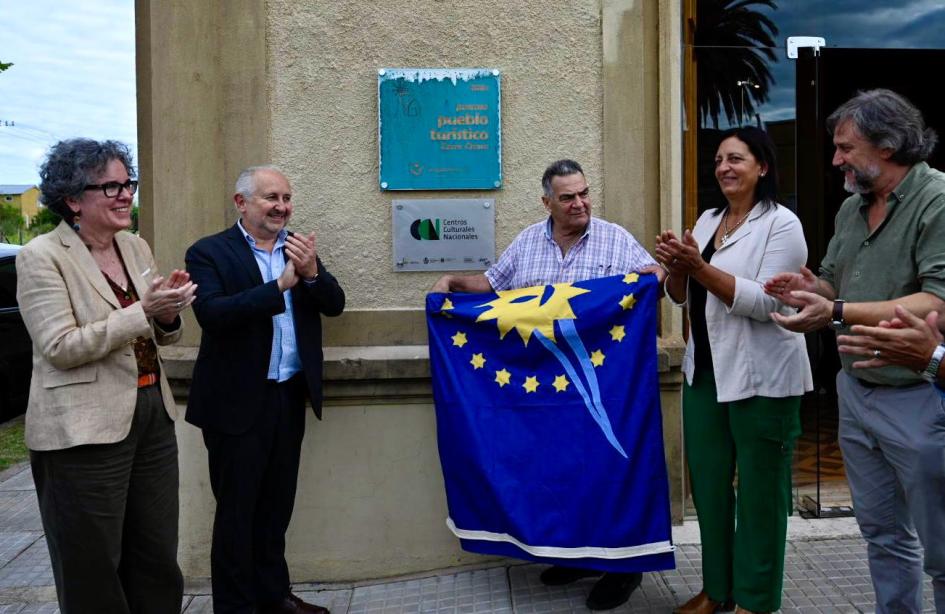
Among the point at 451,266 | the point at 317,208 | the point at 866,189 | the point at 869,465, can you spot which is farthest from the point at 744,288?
the point at 317,208

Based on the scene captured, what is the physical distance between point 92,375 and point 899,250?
2.85m

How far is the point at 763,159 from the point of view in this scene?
360 cm

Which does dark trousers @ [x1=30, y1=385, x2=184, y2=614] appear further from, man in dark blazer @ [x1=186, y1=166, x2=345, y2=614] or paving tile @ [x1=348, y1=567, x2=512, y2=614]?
paving tile @ [x1=348, y1=567, x2=512, y2=614]

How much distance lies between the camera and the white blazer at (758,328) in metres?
3.53

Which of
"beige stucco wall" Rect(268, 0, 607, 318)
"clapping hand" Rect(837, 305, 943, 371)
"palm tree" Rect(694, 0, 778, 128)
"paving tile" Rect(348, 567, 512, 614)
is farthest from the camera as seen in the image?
"palm tree" Rect(694, 0, 778, 128)

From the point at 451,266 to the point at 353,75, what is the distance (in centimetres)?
112

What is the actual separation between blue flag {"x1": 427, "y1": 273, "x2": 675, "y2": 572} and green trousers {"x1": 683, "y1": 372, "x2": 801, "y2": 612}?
0.60 feet

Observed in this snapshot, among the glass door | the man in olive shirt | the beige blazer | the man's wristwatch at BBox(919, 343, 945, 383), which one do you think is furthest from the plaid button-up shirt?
the glass door

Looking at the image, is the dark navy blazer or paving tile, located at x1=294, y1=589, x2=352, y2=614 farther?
paving tile, located at x1=294, y1=589, x2=352, y2=614

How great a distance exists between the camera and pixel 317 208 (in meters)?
4.54

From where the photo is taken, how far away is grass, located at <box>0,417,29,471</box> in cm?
799

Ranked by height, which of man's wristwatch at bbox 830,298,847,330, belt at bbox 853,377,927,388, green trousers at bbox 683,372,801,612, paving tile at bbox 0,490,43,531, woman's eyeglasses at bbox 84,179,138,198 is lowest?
paving tile at bbox 0,490,43,531

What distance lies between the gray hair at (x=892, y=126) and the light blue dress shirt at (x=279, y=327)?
7.93 feet

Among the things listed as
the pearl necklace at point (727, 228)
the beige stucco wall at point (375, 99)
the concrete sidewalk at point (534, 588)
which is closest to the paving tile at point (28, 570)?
the concrete sidewalk at point (534, 588)
